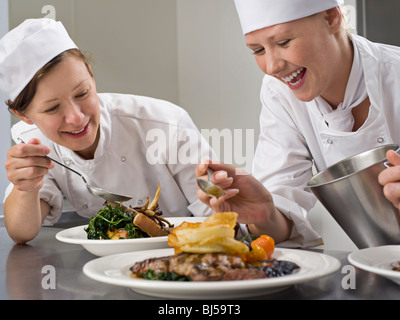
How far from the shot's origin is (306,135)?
1775mm

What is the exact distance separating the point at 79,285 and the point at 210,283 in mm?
339

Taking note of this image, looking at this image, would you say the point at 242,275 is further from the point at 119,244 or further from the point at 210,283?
the point at 119,244

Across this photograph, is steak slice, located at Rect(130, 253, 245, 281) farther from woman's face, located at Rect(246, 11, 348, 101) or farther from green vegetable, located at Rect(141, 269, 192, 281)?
woman's face, located at Rect(246, 11, 348, 101)

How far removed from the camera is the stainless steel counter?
861mm

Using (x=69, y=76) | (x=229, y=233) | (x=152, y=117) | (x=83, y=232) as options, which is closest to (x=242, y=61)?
(x=152, y=117)

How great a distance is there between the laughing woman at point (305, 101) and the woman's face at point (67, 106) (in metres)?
0.61

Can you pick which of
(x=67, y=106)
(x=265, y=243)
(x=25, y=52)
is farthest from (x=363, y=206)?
(x=25, y=52)

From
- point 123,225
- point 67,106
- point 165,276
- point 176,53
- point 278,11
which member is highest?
point 278,11

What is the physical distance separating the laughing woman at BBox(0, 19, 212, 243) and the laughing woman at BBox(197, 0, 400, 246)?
399 millimetres

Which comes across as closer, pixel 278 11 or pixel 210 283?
pixel 210 283

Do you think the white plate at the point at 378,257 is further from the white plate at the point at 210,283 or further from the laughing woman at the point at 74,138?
the laughing woman at the point at 74,138

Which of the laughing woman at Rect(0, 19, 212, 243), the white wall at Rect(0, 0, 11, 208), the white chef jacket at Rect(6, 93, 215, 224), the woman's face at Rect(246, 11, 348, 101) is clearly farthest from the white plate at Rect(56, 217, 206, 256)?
the white wall at Rect(0, 0, 11, 208)

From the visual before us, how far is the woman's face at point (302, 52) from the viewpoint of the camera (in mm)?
1525
